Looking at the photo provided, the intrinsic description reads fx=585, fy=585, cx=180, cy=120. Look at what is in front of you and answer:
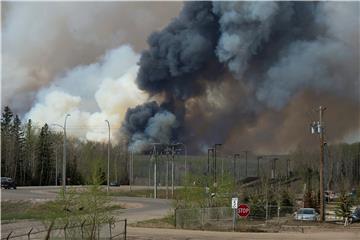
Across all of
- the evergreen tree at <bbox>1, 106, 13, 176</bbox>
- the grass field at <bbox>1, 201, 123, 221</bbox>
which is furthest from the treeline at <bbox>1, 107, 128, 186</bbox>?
the grass field at <bbox>1, 201, 123, 221</bbox>

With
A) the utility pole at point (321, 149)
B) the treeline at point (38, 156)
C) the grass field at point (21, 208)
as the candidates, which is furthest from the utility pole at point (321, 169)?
the treeline at point (38, 156)

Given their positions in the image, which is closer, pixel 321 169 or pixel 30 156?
pixel 321 169

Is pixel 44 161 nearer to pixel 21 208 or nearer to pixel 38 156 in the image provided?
pixel 38 156

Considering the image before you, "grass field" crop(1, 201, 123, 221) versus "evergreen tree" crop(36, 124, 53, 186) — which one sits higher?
"evergreen tree" crop(36, 124, 53, 186)

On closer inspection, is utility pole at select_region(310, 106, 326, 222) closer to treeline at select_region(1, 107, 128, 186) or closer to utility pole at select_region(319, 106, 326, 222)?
utility pole at select_region(319, 106, 326, 222)

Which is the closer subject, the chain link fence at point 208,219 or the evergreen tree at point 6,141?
the chain link fence at point 208,219

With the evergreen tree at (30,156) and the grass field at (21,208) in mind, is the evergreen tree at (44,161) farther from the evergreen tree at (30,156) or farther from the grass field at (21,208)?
the grass field at (21,208)

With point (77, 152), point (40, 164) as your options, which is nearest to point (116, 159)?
point (77, 152)

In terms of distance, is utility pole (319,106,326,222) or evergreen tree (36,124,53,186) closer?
utility pole (319,106,326,222)

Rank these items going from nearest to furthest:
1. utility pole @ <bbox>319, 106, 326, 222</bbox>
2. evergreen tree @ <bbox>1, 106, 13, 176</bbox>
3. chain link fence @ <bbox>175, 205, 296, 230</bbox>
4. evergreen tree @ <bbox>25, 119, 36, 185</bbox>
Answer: chain link fence @ <bbox>175, 205, 296, 230</bbox> < utility pole @ <bbox>319, 106, 326, 222</bbox> < evergreen tree @ <bbox>1, 106, 13, 176</bbox> < evergreen tree @ <bbox>25, 119, 36, 185</bbox>

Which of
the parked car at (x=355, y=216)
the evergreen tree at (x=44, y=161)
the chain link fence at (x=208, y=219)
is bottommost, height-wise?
the parked car at (x=355, y=216)

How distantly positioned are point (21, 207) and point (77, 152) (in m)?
73.8

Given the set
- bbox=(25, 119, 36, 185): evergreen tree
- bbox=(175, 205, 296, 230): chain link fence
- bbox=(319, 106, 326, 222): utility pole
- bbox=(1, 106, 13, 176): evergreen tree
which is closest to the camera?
bbox=(175, 205, 296, 230): chain link fence

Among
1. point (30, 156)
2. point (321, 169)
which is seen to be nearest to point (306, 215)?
point (321, 169)
